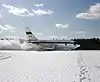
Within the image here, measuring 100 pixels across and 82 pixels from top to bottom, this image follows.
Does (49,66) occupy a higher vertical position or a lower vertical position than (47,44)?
lower

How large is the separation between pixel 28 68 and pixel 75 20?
0.64m

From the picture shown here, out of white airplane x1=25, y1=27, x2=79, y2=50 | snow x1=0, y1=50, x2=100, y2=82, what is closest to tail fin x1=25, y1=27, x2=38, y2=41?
white airplane x1=25, y1=27, x2=79, y2=50

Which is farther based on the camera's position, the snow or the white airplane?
the white airplane

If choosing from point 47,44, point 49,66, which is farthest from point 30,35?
point 49,66

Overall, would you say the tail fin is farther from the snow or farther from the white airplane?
the snow

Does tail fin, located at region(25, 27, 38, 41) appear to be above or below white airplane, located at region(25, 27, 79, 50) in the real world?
above

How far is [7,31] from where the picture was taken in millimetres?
2070

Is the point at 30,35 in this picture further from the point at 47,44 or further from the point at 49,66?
the point at 49,66

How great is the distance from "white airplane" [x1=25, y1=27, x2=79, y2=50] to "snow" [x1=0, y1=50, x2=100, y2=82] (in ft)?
0.16

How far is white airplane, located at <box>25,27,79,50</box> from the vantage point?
82.3 inches

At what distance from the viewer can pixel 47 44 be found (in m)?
2.13

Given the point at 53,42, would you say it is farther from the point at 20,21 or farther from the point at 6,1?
the point at 6,1

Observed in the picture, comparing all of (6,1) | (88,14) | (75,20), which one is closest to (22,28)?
(6,1)

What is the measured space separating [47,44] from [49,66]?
225 mm
